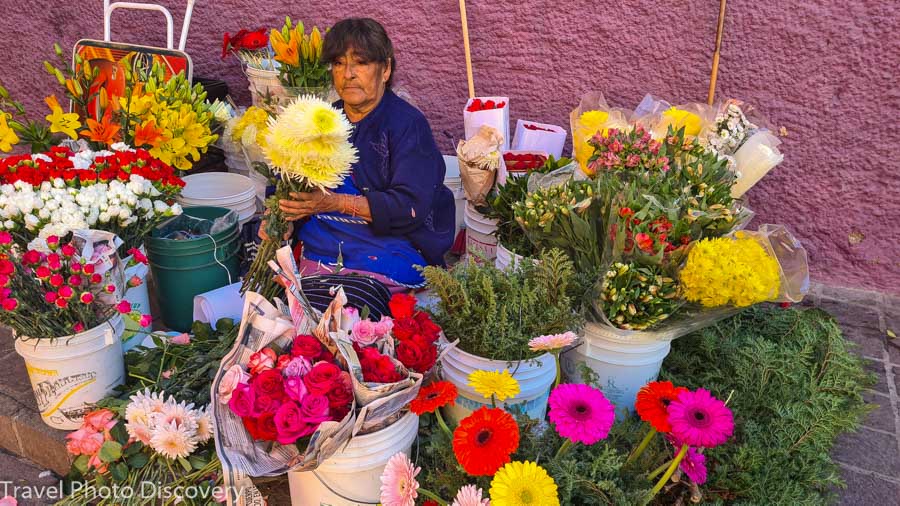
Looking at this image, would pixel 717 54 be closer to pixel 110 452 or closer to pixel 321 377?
pixel 321 377

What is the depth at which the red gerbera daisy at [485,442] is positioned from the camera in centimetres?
148

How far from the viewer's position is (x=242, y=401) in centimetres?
153

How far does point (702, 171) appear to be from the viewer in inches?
94.3

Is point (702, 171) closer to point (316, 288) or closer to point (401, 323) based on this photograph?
point (401, 323)

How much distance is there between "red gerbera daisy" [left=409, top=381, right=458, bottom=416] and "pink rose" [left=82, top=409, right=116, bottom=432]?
3.78ft

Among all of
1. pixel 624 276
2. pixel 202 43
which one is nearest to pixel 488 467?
pixel 624 276

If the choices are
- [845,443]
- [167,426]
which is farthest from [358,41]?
[845,443]

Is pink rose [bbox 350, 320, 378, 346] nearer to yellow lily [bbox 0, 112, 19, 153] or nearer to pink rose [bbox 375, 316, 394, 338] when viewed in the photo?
pink rose [bbox 375, 316, 394, 338]

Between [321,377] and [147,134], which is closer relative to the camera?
[321,377]

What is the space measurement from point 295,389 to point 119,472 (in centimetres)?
92

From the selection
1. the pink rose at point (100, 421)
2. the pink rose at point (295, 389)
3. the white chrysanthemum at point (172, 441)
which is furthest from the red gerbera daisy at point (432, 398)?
the pink rose at point (100, 421)

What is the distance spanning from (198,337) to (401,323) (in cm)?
121

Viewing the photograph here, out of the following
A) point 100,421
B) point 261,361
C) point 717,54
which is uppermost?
point 717,54

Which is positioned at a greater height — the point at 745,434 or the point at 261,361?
the point at 261,361
